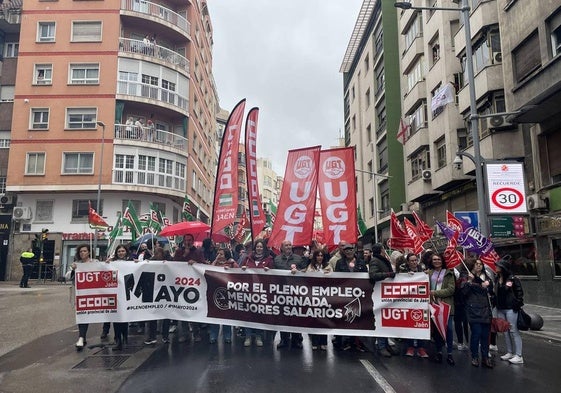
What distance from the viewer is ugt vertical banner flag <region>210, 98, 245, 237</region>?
1073cm

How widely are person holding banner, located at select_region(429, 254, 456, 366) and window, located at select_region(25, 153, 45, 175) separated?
30.5 metres

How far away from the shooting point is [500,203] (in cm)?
1388

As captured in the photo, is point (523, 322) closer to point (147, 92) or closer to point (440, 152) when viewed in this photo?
point (440, 152)

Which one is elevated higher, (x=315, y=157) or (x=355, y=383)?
(x=315, y=157)

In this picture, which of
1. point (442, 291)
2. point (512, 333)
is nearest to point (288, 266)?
point (442, 291)

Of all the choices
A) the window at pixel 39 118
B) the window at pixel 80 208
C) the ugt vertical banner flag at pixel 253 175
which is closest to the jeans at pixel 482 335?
the ugt vertical banner flag at pixel 253 175

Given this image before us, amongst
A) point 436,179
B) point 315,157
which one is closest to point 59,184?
point 436,179

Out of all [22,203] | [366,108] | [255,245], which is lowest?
[255,245]

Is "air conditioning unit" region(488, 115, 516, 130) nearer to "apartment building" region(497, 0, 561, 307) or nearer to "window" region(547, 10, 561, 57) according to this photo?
"apartment building" region(497, 0, 561, 307)

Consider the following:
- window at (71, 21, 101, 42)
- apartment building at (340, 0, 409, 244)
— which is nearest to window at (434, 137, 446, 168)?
apartment building at (340, 0, 409, 244)

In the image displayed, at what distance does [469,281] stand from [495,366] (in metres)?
1.30

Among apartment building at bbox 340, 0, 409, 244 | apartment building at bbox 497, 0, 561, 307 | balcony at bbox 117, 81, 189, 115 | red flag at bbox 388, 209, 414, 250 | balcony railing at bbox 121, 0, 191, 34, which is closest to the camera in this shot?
red flag at bbox 388, 209, 414, 250

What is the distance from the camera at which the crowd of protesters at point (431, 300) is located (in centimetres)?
729

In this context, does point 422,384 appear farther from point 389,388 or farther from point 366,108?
point 366,108
